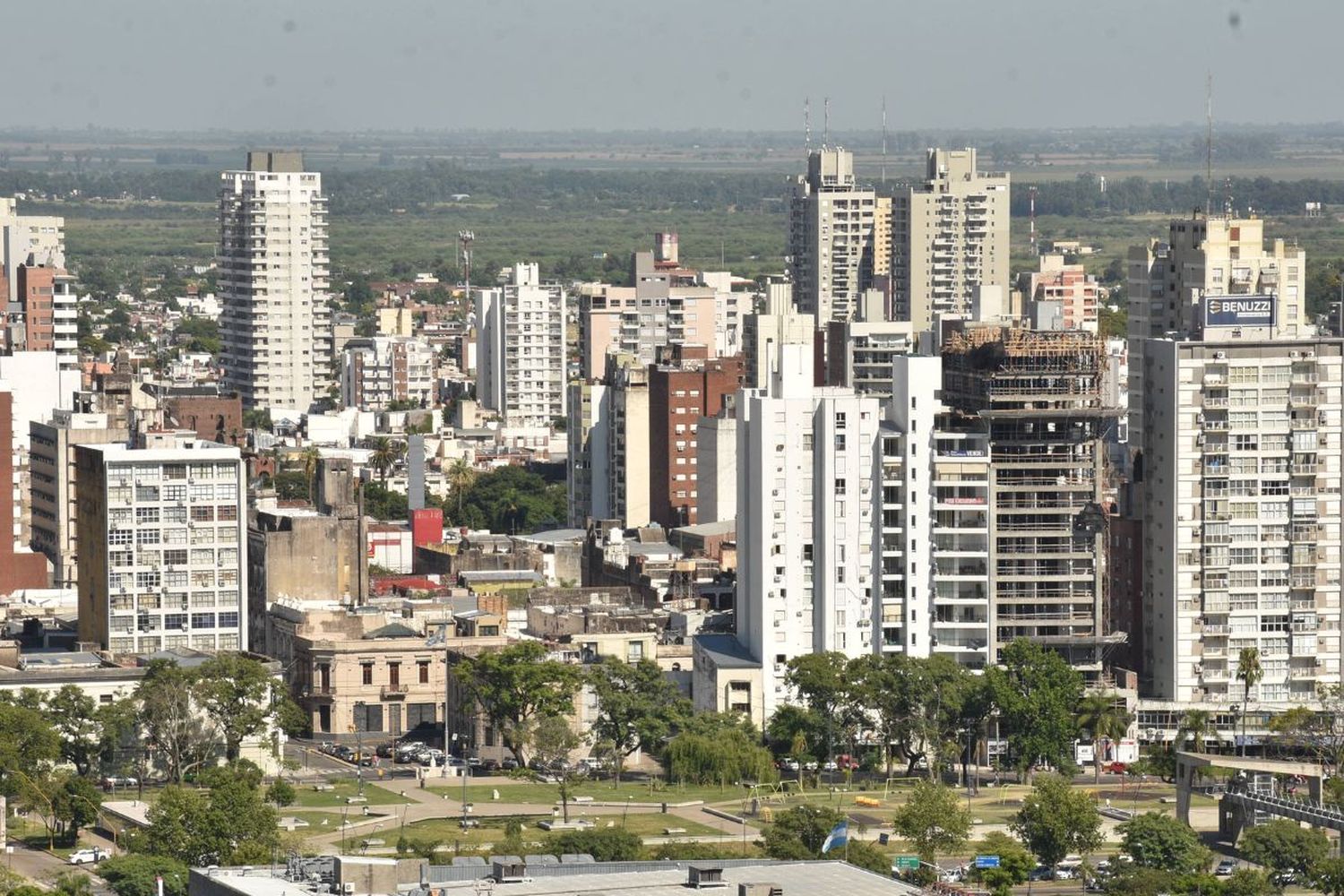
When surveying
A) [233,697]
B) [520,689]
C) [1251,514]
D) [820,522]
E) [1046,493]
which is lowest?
[520,689]

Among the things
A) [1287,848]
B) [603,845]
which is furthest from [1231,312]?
[603,845]

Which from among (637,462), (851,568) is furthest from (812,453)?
(637,462)

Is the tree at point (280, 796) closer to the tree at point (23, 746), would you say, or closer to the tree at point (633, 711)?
the tree at point (23, 746)

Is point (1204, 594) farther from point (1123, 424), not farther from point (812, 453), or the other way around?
point (1123, 424)

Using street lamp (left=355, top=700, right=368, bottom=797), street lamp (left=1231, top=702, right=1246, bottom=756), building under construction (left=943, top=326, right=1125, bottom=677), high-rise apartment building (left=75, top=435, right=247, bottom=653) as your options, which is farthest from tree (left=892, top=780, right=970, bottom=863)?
high-rise apartment building (left=75, top=435, right=247, bottom=653)

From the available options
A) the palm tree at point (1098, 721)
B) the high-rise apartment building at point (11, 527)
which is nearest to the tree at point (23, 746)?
the palm tree at point (1098, 721)

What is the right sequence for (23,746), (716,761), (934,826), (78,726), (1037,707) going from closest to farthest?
(934,826) → (23,746) → (78,726) → (716,761) → (1037,707)

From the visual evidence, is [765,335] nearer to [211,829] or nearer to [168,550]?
[168,550]
